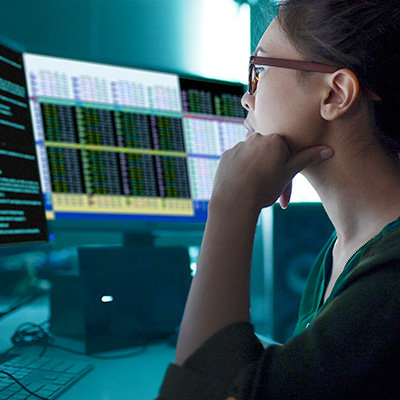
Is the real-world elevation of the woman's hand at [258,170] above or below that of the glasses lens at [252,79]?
below

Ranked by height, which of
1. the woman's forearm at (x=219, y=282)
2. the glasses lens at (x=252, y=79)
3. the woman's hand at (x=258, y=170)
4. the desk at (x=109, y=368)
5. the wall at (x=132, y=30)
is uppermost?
the wall at (x=132, y=30)

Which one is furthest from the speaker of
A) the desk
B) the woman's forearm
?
the woman's forearm

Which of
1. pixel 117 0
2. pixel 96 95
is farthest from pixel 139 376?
pixel 117 0

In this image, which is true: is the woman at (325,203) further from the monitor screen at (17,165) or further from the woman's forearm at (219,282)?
the monitor screen at (17,165)

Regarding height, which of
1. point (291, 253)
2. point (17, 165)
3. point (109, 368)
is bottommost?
point (109, 368)

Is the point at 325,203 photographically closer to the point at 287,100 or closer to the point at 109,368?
the point at 287,100

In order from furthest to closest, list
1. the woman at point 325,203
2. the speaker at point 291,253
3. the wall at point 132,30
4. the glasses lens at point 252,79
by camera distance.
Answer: the speaker at point 291,253 < the wall at point 132,30 < the glasses lens at point 252,79 < the woman at point 325,203

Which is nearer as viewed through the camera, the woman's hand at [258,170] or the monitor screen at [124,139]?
the woman's hand at [258,170]

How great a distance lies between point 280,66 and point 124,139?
511 mm

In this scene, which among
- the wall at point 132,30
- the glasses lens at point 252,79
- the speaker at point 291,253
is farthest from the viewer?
the speaker at point 291,253

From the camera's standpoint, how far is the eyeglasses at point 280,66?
70 centimetres

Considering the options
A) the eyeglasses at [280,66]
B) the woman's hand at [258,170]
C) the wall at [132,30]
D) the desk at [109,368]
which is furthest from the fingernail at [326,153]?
the wall at [132,30]

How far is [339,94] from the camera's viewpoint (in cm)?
69

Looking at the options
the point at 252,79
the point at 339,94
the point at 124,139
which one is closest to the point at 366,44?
the point at 339,94
